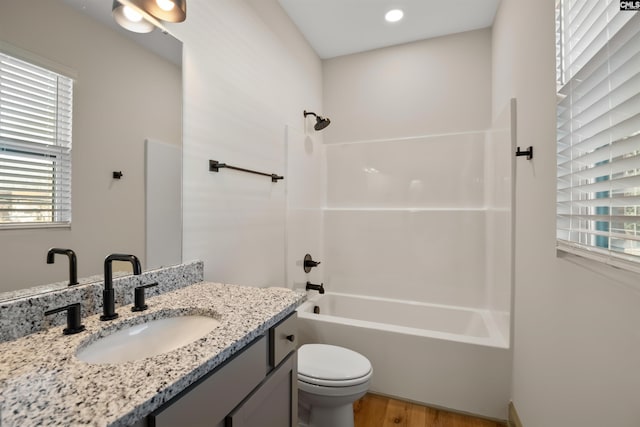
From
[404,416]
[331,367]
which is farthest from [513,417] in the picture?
[331,367]

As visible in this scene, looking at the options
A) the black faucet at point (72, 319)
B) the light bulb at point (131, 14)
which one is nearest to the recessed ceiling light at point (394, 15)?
the light bulb at point (131, 14)

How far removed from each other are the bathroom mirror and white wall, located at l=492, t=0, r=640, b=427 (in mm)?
1572

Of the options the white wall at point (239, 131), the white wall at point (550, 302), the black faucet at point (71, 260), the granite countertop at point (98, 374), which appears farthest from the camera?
the white wall at point (239, 131)

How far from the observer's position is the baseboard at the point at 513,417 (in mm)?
1570

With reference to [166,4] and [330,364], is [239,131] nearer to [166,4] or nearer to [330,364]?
[166,4]

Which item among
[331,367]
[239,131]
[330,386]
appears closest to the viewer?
[330,386]

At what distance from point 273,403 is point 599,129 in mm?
1308

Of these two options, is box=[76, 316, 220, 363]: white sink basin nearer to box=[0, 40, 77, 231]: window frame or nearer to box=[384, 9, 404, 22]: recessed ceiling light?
box=[0, 40, 77, 231]: window frame

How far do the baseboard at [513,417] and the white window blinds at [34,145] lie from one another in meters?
2.30

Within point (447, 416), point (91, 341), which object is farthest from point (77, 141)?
point (447, 416)

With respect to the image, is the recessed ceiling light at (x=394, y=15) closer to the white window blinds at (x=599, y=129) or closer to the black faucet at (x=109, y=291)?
the white window blinds at (x=599, y=129)

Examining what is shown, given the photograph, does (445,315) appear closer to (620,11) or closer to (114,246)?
(620,11)

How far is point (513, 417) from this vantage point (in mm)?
1624

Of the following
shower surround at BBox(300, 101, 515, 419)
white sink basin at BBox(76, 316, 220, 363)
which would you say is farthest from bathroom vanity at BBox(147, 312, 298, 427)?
shower surround at BBox(300, 101, 515, 419)
